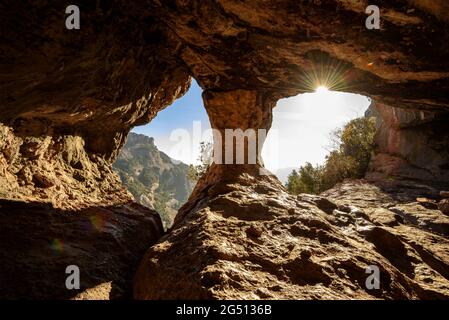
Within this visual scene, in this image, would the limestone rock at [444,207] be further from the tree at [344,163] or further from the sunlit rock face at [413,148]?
the tree at [344,163]

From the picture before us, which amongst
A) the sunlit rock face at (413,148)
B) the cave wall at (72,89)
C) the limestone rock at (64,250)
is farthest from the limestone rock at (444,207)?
the cave wall at (72,89)

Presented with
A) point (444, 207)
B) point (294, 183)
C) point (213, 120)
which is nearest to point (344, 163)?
point (294, 183)

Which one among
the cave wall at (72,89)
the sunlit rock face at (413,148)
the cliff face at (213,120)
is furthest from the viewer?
the sunlit rock face at (413,148)

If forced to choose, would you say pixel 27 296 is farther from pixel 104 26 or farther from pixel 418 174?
pixel 418 174

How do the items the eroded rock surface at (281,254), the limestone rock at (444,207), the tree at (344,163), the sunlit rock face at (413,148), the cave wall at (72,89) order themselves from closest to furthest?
1. the eroded rock surface at (281,254)
2. the cave wall at (72,89)
3. the limestone rock at (444,207)
4. the sunlit rock face at (413,148)
5. the tree at (344,163)

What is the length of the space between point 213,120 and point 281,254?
4828mm

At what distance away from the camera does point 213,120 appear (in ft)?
26.5

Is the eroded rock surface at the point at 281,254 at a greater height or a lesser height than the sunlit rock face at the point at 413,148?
lesser

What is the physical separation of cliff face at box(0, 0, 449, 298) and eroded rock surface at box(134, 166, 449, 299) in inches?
1.0

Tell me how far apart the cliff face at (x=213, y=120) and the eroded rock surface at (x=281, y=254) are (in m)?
0.03

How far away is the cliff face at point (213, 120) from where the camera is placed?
3.87 metres

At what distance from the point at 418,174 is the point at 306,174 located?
25.2ft

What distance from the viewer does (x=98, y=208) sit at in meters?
6.00
